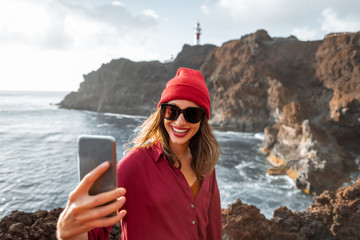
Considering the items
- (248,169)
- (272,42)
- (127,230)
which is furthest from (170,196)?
(272,42)

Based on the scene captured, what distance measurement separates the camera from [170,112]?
1.60 m

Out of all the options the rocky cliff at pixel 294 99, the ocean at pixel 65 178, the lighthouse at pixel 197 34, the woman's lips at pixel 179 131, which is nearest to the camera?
the woman's lips at pixel 179 131

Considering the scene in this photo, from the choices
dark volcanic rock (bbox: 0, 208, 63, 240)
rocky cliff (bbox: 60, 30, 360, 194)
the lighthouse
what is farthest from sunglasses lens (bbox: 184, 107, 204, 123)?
the lighthouse

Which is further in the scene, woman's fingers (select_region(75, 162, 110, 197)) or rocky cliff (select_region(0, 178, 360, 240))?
rocky cliff (select_region(0, 178, 360, 240))

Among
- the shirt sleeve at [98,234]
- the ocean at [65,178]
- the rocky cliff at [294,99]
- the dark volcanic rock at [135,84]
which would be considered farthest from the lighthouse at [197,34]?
the shirt sleeve at [98,234]

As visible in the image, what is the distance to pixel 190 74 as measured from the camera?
168cm

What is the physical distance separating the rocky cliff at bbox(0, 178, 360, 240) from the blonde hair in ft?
5.89

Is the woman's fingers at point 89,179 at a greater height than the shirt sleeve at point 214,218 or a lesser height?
greater

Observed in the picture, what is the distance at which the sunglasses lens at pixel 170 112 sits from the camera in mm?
1586

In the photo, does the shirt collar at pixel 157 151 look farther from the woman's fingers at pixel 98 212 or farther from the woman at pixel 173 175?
the woman's fingers at pixel 98 212

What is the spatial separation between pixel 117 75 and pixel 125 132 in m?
A: 36.3

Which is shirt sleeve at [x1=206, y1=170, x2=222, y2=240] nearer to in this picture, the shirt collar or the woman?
the woman

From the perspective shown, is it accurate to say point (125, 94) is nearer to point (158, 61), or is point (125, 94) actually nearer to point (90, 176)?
point (158, 61)

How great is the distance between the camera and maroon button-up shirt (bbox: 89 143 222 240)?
134 centimetres
